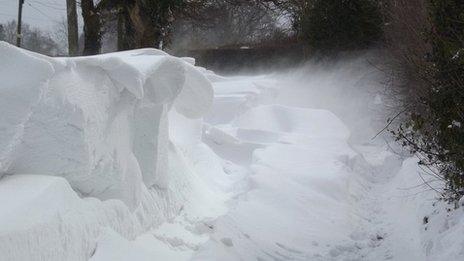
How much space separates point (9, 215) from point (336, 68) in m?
17.0

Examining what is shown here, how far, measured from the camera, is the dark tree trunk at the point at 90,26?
1522 centimetres

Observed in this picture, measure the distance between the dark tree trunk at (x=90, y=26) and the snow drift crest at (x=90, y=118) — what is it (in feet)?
32.3

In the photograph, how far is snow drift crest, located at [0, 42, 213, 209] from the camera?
383 cm

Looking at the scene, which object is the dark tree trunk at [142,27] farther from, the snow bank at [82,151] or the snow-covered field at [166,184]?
the snow bank at [82,151]

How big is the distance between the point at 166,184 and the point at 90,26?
34.1 feet

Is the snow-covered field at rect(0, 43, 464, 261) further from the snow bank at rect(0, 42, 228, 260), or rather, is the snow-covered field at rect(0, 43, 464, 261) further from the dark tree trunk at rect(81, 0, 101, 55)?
the dark tree trunk at rect(81, 0, 101, 55)

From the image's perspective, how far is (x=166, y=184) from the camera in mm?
5961

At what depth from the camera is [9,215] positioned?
3199mm

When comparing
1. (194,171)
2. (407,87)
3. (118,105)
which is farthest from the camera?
(407,87)

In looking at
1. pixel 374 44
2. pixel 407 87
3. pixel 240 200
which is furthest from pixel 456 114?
pixel 374 44

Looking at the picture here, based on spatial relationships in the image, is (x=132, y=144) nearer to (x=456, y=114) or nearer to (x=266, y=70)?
(x=456, y=114)

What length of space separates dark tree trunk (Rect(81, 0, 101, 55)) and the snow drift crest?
983 cm

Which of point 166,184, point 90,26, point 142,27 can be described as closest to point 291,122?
point 142,27

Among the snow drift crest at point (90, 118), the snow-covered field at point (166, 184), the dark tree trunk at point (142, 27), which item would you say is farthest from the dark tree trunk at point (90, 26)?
the snow drift crest at point (90, 118)
